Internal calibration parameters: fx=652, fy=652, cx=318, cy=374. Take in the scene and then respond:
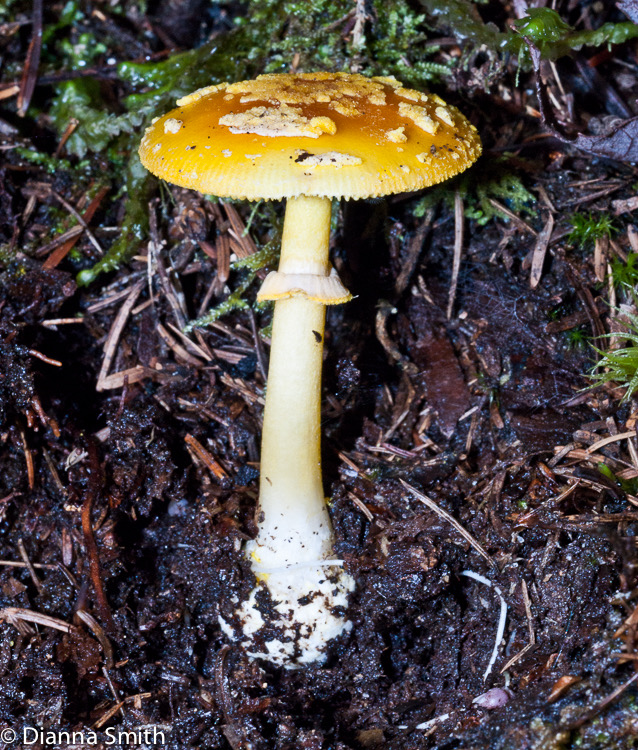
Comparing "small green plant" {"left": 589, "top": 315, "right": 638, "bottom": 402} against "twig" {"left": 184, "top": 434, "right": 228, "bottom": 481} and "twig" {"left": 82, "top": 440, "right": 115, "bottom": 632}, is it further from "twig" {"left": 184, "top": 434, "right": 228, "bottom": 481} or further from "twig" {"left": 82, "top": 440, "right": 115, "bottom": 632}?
"twig" {"left": 82, "top": 440, "right": 115, "bottom": 632}

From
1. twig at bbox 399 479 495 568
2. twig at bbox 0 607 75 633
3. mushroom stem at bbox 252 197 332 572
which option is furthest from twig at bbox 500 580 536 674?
twig at bbox 0 607 75 633

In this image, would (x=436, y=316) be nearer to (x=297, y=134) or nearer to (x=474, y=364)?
(x=474, y=364)

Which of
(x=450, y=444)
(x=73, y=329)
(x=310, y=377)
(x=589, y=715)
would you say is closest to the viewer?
(x=589, y=715)

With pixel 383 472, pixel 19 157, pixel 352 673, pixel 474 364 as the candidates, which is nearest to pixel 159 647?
pixel 352 673

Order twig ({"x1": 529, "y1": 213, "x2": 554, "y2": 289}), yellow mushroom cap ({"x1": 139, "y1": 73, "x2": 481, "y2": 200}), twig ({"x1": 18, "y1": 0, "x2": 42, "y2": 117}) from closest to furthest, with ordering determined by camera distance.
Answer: yellow mushroom cap ({"x1": 139, "y1": 73, "x2": 481, "y2": 200}) → twig ({"x1": 529, "y1": 213, "x2": 554, "y2": 289}) → twig ({"x1": 18, "y1": 0, "x2": 42, "y2": 117})

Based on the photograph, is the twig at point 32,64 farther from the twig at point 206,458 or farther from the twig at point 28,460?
the twig at point 206,458

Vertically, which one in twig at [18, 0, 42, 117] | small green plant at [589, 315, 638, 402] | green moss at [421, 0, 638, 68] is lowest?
small green plant at [589, 315, 638, 402]
